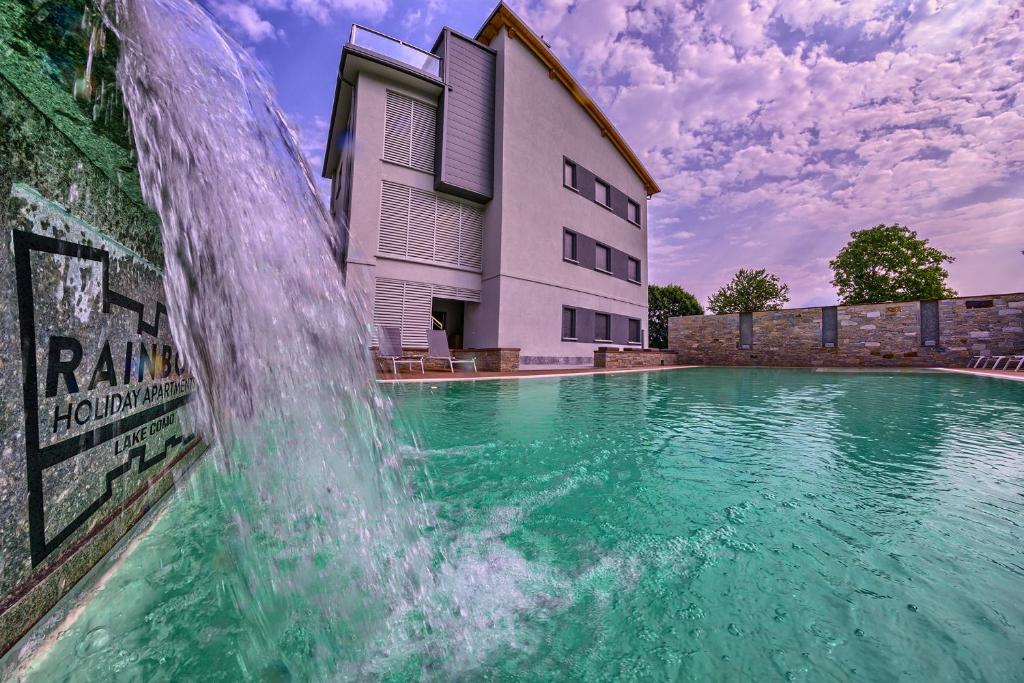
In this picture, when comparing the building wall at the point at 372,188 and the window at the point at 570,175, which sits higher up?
the window at the point at 570,175

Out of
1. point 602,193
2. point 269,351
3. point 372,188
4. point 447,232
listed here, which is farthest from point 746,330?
point 269,351

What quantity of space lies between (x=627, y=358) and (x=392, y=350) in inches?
386

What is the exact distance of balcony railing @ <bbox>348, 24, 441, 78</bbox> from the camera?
10983 millimetres

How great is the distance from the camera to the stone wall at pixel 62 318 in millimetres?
963

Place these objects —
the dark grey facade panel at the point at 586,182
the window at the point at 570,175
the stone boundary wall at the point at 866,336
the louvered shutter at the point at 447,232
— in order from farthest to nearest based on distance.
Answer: the dark grey facade panel at the point at 586,182 → the window at the point at 570,175 → the stone boundary wall at the point at 866,336 → the louvered shutter at the point at 447,232

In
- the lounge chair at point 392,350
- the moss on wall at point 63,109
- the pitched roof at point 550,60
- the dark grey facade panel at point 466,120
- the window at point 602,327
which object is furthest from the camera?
the window at point 602,327

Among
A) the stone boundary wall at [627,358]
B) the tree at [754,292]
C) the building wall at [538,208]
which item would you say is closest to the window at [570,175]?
the building wall at [538,208]

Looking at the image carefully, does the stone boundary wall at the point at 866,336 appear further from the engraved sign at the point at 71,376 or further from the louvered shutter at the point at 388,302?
the engraved sign at the point at 71,376

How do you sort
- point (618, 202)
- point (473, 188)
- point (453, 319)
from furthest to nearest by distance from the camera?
point (618, 202) → point (453, 319) → point (473, 188)

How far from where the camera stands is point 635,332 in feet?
63.8

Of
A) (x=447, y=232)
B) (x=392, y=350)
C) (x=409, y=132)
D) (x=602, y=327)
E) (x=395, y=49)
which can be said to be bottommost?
(x=392, y=350)

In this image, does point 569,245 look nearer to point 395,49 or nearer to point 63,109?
point 395,49

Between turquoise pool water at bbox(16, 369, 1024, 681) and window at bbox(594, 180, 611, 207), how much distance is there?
Answer: 16.0 meters

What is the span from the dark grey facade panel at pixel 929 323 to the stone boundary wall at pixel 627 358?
32.2 feet
